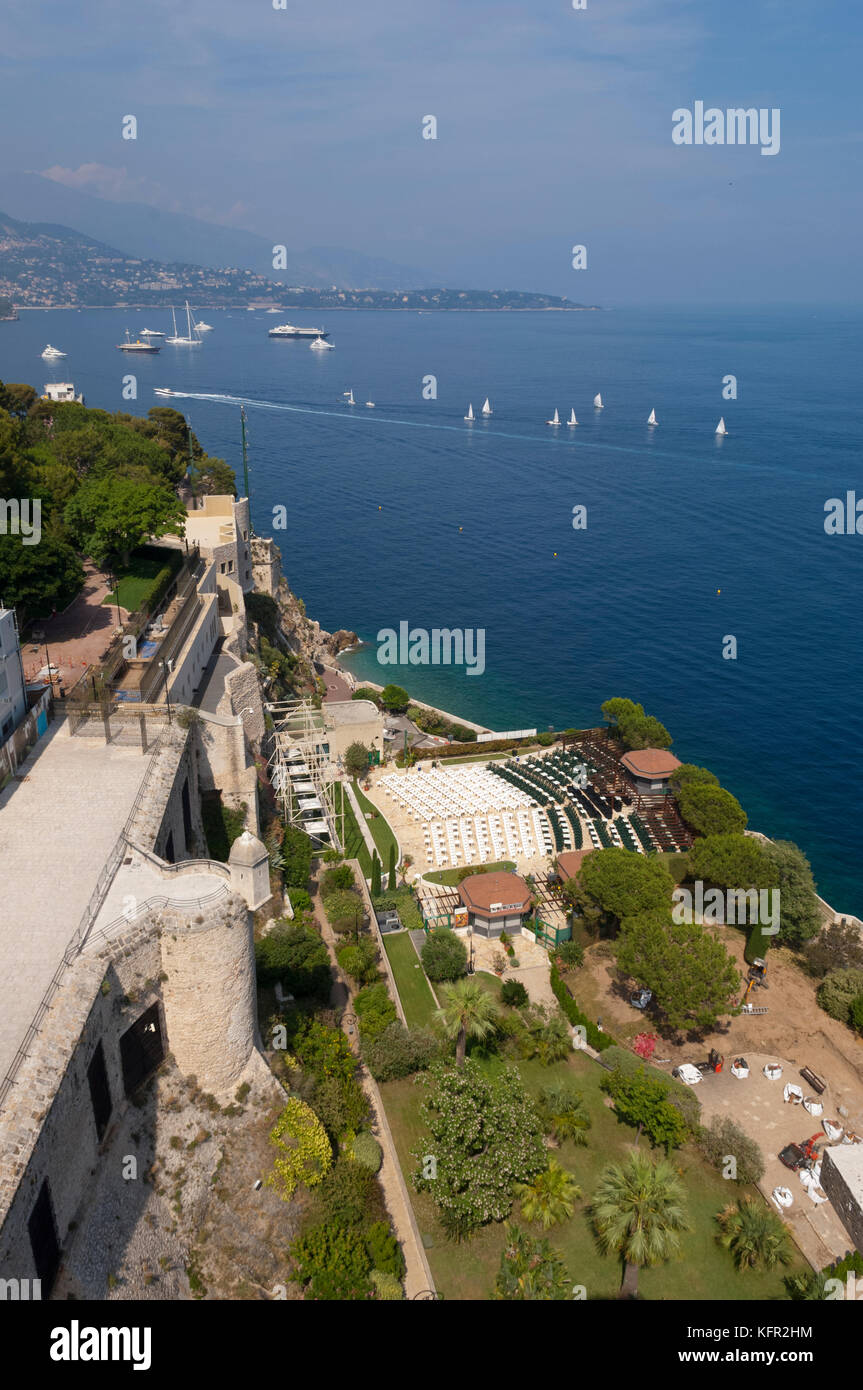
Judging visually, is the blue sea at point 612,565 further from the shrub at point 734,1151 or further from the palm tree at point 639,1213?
the palm tree at point 639,1213

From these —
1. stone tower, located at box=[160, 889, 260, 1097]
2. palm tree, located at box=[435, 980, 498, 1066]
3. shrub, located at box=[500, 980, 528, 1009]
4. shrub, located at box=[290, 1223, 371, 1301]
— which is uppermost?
stone tower, located at box=[160, 889, 260, 1097]

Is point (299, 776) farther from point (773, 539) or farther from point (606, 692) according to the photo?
point (773, 539)

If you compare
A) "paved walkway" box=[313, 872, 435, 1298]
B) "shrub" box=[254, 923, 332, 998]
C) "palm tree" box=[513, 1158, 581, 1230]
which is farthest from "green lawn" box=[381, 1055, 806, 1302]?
"shrub" box=[254, 923, 332, 998]

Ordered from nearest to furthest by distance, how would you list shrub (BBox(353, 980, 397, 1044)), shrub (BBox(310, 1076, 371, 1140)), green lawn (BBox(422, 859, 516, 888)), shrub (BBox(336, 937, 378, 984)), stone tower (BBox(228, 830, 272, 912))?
1. stone tower (BBox(228, 830, 272, 912))
2. shrub (BBox(310, 1076, 371, 1140))
3. shrub (BBox(353, 980, 397, 1044))
4. shrub (BBox(336, 937, 378, 984))
5. green lawn (BBox(422, 859, 516, 888))

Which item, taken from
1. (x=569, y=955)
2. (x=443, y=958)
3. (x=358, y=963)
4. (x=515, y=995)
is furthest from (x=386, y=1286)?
(x=569, y=955)

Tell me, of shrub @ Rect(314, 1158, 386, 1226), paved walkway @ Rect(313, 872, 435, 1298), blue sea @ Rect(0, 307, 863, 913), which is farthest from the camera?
blue sea @ Rect(0, 307, 863, 913)

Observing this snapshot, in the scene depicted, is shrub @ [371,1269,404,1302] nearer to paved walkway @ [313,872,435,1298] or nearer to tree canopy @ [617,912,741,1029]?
paved walkway @ [313,872,435,1298]
